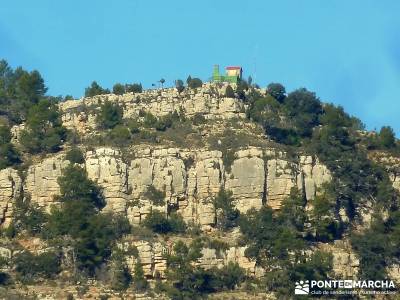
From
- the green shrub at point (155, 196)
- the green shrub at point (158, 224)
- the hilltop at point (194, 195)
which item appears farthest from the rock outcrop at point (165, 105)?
the green shrub at point (158, 224)

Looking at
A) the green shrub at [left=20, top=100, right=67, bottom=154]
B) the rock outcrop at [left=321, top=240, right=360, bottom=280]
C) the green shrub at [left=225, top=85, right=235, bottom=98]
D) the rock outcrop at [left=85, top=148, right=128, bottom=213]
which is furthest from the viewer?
the green shrub at [left=225, top=85, right=235, bottom=98]

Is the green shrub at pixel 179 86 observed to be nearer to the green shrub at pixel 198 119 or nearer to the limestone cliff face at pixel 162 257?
the green shrub at pixel 198 119

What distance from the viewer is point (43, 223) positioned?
131750 millimetres

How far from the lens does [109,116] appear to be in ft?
471

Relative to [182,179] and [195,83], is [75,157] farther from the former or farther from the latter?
[195,83]

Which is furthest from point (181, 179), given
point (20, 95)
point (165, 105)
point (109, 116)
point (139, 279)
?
point (20, 95)

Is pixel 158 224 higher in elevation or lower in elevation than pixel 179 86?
lower

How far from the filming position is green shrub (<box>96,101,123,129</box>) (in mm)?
143000

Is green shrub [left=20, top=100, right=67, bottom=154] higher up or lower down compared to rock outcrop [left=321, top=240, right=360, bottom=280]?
higher up

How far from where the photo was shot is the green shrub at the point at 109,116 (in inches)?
5630

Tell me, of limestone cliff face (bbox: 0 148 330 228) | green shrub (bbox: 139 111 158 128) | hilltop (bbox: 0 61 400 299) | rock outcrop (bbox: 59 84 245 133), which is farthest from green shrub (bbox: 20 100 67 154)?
green shrub (bbox: 139 111 158 128)

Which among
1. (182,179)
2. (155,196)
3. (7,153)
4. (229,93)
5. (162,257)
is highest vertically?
(229,93)

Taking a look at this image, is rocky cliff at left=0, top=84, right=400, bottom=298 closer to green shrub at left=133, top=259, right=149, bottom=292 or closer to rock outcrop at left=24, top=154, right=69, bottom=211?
rock outcrop at left=24, top=154, right=69, bottom=211

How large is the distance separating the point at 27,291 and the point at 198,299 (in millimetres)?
11354
